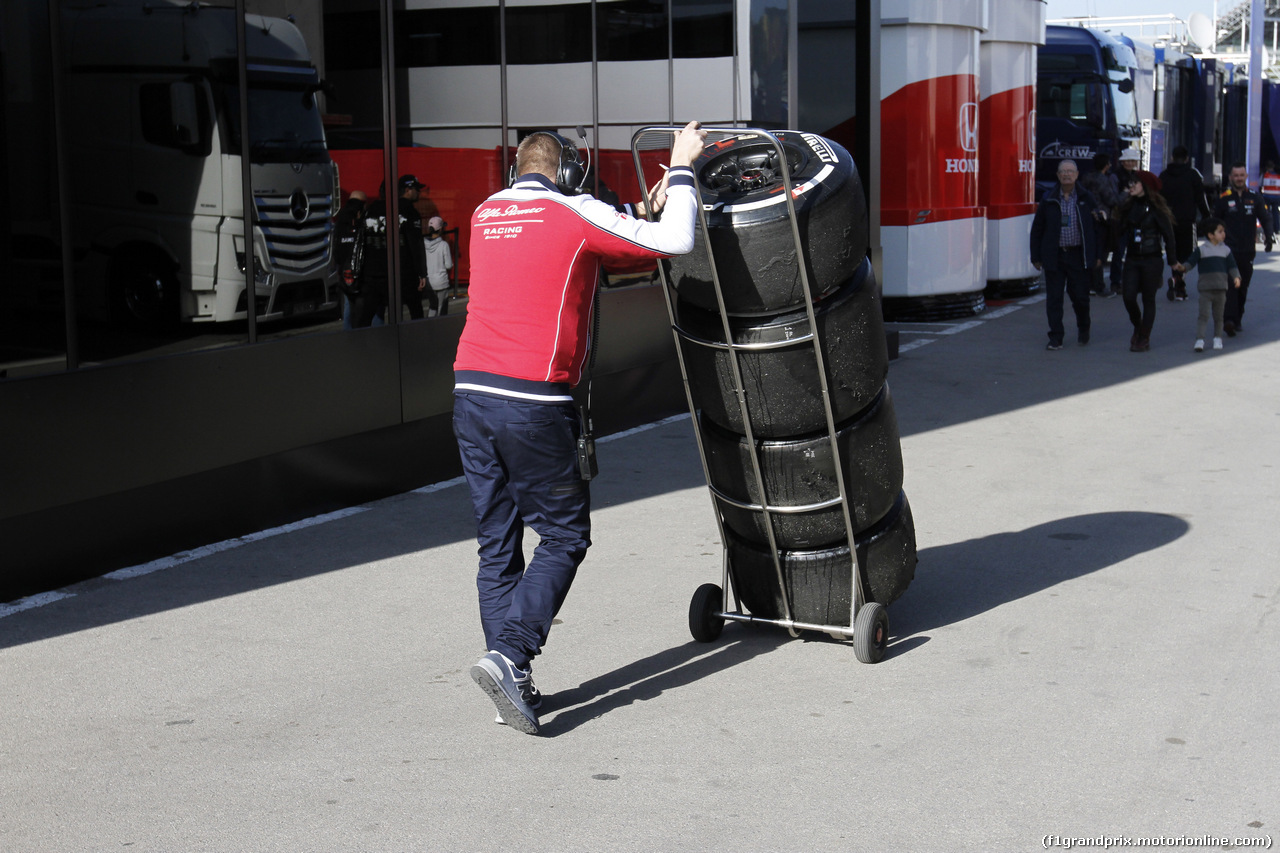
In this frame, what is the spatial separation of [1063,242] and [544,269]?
10.6 m

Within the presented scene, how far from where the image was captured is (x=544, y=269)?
4.57 meters

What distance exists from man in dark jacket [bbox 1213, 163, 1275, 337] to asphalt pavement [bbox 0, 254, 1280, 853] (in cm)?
734

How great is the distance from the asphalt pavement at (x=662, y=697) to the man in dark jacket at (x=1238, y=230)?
289 inches

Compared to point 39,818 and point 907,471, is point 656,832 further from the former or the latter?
point 907,471

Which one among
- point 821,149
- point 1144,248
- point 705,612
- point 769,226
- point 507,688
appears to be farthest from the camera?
point 1144,248

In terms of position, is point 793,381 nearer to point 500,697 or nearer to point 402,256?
point 500,697

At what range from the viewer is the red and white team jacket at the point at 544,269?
179 inches

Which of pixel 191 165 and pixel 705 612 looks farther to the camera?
pixel 191 165

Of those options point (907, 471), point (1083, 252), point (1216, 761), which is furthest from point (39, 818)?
point (1083, 252)

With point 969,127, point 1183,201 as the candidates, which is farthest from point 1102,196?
point 969,127

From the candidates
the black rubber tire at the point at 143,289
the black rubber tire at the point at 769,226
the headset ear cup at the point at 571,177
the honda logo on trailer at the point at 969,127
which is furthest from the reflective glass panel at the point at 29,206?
the honda logo on trailer at the point at 969,127

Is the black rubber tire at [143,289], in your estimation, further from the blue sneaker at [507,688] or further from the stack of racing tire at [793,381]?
the blue sneaker at [507,688]

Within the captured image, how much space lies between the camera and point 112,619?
19.7ft

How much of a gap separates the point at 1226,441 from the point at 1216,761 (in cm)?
602
